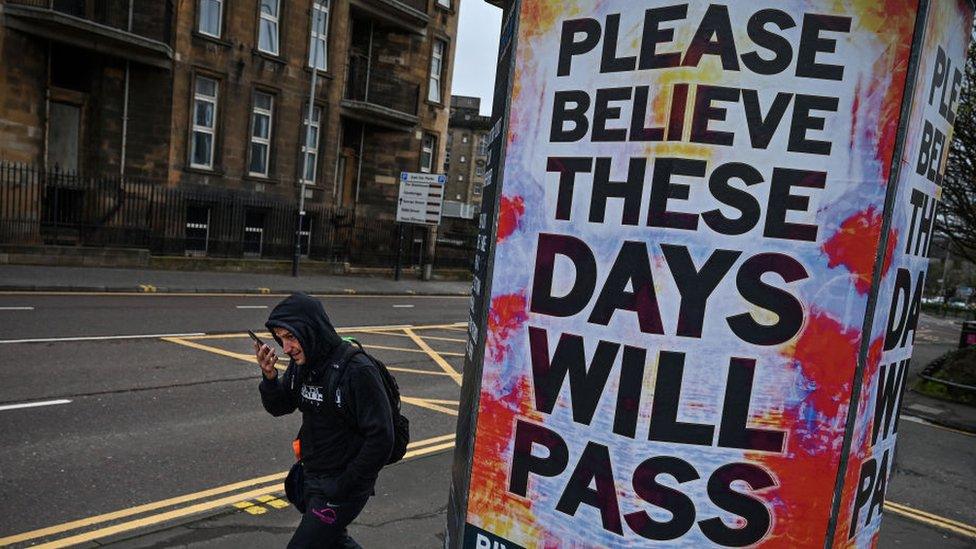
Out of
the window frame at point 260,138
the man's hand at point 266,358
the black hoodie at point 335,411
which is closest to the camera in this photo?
the black hoodie at point 335,411

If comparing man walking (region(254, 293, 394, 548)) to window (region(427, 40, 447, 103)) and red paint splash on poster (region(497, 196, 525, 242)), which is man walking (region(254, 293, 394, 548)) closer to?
red paint splash on poster (region(497, 196, 525, 242))

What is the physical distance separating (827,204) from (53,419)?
7266mm

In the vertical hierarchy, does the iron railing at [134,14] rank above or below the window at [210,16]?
below

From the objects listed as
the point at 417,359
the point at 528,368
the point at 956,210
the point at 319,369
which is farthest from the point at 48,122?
the point at 956,210

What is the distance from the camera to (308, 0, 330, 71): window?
23.9m

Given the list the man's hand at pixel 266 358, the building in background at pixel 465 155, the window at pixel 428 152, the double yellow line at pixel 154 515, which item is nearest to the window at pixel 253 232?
the window at pixel 428 152

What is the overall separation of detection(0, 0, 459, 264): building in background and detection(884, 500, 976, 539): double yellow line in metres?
19.9

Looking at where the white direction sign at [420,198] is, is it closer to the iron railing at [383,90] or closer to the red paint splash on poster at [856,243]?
the iron railing at [383,90]

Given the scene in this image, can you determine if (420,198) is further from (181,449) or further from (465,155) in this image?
(465,155)

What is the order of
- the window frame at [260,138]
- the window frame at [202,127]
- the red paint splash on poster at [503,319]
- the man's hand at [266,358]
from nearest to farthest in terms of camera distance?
the red paint splash on poster at [503,319], the man's hand at [266,358], the window frame at [202,127], the window frame at [260,138]

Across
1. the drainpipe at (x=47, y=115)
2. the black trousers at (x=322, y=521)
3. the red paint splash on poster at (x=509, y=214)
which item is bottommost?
the black trousers at (x=322, y=521)

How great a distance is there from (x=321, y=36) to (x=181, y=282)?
12079mm

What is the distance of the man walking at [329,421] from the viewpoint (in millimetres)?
3268

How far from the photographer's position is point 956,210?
568 inches
